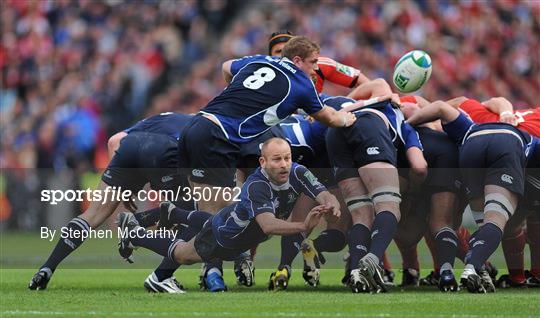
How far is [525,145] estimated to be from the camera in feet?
30.4

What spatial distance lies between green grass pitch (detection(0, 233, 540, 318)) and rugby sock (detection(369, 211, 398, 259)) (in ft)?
1.24

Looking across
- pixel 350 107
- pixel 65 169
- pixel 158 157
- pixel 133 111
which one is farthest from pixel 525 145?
pixel 133 111

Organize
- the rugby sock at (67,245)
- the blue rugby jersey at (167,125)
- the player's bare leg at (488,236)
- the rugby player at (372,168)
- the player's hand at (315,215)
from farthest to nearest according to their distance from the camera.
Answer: the blue rugby jersey at (167,125) < the rugby sock at (67,245) < the rugby player at (372,168) < the player's bare leg at (488,236) < the player's hand at (315,215)

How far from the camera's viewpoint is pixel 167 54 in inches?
864

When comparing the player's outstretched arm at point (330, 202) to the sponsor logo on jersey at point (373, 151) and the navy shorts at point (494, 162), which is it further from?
the navy shorts at point (494, 162)

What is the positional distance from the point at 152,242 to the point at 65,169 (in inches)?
405

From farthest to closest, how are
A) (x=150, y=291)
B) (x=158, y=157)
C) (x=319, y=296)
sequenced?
(x=158, y=157) < (x=150, y=291) < (x=319, y=296)

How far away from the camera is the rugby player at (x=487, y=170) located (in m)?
8.76

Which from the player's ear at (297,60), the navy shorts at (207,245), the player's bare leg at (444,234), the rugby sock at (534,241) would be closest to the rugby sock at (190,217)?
the navy shorts at (207,245)

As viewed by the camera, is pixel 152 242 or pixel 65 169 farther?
pixel 65 169

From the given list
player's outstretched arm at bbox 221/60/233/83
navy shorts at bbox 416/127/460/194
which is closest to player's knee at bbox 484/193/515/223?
navy shorts at bbox 416/127/460/194

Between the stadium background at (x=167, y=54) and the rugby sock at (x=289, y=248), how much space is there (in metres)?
9.89

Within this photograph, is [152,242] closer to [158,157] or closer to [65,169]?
[158,157]

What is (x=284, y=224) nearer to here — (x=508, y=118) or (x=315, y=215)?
(x=315, y=215)
